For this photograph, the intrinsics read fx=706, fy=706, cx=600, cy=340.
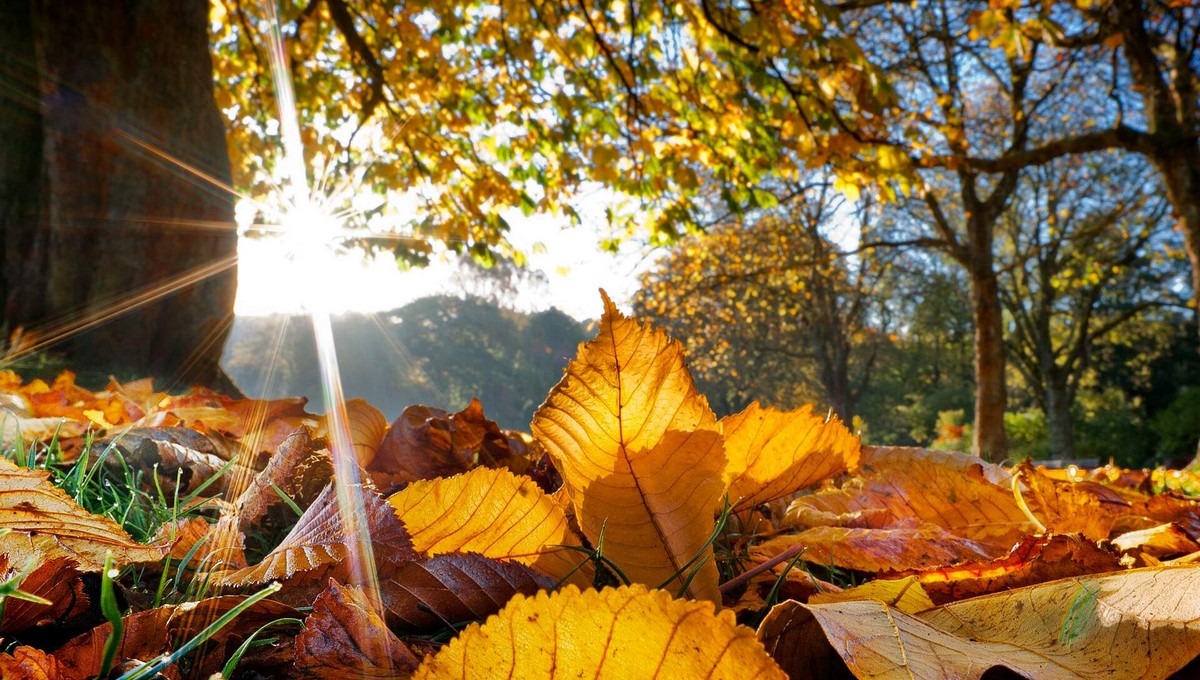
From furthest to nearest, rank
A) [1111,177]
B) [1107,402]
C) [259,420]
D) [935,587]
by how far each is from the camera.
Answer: [1107,402]
[1111,177]
[259,420]
[935,587]

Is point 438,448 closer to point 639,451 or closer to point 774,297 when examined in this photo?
point 639,451

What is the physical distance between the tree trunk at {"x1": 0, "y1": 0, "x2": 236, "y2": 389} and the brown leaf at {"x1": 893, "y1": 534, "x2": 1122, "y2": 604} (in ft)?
13.7

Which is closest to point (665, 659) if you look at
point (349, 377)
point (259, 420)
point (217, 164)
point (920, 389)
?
point (259, 420)

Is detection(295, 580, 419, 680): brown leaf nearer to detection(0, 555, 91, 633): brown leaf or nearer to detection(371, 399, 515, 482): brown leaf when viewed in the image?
detection(0, 555, 91, 633): brown leaf

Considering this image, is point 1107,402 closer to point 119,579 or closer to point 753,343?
point 753,343

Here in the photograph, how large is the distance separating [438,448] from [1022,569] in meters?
0.88

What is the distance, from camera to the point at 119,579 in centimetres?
71

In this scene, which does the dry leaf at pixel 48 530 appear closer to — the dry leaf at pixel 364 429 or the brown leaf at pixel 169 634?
the brown leaf at pixel 169 634

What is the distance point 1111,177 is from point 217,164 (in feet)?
69.0

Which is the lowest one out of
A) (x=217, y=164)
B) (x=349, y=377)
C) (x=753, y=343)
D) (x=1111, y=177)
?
(x=349, y=377)

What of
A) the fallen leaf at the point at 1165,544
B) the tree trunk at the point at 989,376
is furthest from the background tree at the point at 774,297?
the fallen leaf at the point at 1165,544

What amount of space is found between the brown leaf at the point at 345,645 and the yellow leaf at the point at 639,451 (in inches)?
7.2

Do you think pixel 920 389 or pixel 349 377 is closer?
pixel 920 389

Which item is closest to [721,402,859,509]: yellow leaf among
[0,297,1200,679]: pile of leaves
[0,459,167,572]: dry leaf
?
[0,297,1200,679]: pile of leaves
